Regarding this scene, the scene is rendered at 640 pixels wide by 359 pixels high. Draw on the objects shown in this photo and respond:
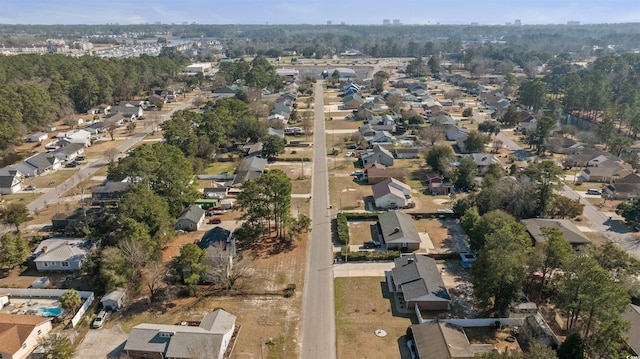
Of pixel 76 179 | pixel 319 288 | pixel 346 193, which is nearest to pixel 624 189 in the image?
pixel 346 193

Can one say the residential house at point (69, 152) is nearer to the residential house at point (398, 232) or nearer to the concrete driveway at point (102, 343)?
the concrete driveway at point (102, 343)

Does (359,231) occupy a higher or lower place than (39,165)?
lower

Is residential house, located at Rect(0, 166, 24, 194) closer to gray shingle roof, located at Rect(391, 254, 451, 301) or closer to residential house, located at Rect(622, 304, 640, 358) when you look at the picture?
gray shingle roof, located at Rect(391, 254, 451, 301)

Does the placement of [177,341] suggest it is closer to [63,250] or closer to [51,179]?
[63,250]

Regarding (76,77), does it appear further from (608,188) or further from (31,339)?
(608,188)

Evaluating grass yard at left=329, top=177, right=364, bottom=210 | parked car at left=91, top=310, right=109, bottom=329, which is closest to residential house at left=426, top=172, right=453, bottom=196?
grass yard at left=329, top=177, right=364, bottom=210

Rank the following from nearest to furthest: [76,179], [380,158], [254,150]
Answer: [76,179] < [380,158] < [254,150]

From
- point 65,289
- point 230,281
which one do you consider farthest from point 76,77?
point 230,281
